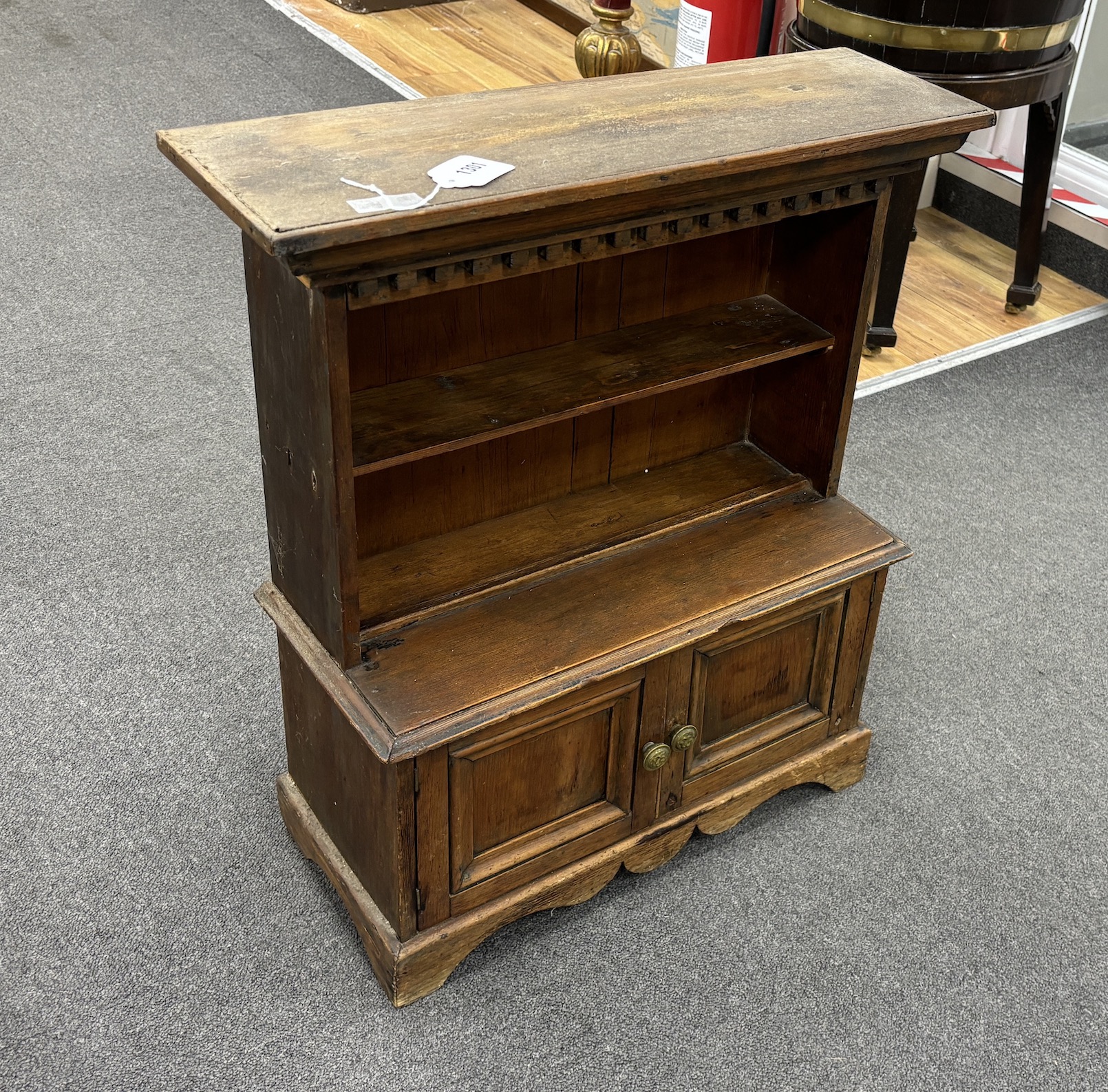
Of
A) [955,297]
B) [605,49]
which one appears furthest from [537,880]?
[955,297]

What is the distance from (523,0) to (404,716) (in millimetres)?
4065

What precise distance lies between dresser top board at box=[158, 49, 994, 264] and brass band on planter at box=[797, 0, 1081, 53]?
977 mm

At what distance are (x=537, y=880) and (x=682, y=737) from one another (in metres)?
0.28

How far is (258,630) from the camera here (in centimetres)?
234

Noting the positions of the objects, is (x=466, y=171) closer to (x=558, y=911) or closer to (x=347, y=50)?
(x=558, y=911)

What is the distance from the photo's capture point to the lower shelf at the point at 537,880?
1.74 metres

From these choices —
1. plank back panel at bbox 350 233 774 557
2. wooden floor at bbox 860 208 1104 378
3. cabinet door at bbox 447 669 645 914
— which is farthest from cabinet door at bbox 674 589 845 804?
wooden floor at bbox 860 208 1104 378

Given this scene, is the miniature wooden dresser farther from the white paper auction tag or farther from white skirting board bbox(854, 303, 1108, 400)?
white skirting board bbox(854, 303, 1108, 400)

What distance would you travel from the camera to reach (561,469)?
6.17 ft

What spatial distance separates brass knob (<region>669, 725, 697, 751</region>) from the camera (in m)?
1.83

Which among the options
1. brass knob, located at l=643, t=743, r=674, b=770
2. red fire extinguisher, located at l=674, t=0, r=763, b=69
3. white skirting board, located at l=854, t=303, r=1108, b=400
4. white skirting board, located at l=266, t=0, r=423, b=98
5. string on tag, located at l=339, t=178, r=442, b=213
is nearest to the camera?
string on tag, located at l=339, t=178, r=442, b=213

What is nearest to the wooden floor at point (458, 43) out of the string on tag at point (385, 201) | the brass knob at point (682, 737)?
the brass knob at point (682, 737)

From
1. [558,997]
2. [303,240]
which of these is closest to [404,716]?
[558,997]

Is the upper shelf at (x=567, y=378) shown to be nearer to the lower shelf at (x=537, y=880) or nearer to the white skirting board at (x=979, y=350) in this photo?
the lower shelf at (x=537, y=880)
